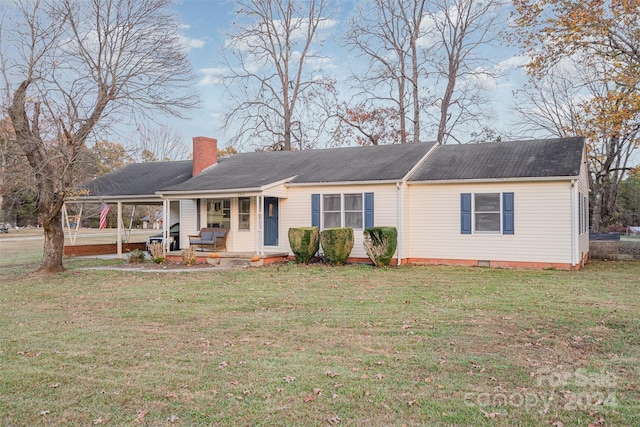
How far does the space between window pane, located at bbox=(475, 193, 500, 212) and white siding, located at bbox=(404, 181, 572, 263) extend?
0.15 metres

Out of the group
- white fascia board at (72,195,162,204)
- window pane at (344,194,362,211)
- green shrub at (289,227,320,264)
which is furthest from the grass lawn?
white fascia board at (72,195,162,204)

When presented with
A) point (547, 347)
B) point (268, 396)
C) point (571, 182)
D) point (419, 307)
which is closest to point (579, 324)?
point (547, 347)

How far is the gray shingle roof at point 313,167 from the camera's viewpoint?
15.3 meters

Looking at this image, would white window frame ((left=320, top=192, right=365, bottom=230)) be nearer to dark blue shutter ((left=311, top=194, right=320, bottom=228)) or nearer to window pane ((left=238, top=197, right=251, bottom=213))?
dark blue shutter ((left=311, top=194, right=320, bottom=228))

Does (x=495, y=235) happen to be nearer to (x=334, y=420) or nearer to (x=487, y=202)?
(x=487, y=202)

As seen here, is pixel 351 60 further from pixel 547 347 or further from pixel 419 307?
pixel 547 347

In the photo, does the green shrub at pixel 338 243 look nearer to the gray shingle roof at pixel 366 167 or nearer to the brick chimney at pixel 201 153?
the gray shingle roof at pixel 366 167

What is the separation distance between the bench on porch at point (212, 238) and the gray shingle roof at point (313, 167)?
166 cm

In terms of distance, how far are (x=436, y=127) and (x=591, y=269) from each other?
1516cm

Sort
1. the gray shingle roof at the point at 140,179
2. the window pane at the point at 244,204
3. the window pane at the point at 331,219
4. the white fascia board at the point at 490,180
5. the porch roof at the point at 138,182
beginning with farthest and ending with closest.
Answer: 1. the gray shingle roof at the point at 140,179
2. the porch roof at the point at 138,182
3. the window pane at the point at 244,204
4. the window pane at the point at 331,219
5. the white fascia board at the point at 490,180

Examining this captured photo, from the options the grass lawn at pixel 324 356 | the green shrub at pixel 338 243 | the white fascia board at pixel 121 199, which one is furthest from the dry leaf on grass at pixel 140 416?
the white fascia board at pixel 121 199

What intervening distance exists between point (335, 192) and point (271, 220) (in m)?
2.53

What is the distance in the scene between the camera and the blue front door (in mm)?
16266

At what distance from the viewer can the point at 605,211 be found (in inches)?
1162
